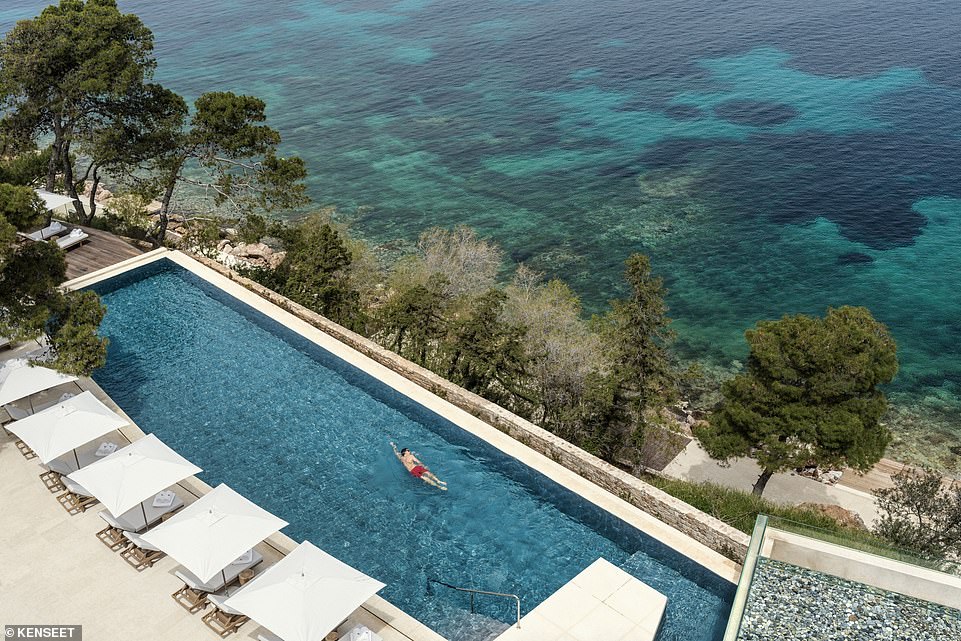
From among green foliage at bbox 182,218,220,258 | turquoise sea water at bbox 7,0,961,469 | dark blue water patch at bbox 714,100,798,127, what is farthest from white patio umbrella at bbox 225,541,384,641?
dark blue water patch at bbox 714,100,798,127

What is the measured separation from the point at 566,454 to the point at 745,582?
16.0 ft

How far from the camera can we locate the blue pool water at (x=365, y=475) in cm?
1468

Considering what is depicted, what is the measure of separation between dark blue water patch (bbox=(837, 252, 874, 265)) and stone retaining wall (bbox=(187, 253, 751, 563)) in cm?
2420

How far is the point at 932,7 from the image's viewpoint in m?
73.0

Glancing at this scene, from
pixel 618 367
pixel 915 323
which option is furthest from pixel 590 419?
pixel 915 323

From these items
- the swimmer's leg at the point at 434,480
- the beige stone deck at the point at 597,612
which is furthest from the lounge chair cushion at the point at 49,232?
the beige stone deck at the point at 597,612

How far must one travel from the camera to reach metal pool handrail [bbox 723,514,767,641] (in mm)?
12461

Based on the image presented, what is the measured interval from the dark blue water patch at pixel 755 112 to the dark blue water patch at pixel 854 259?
55.7ft

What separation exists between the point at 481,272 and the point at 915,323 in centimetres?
1824

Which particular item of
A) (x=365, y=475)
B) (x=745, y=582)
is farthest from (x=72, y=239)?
(x=745, y=582)

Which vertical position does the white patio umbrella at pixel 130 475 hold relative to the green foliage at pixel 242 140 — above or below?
below

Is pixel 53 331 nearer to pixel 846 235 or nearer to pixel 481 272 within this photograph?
pixel 481 272

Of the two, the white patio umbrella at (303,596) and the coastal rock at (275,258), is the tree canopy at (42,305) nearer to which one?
the white patio umbrella at (303,596)

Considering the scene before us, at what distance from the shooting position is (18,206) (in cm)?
1612
